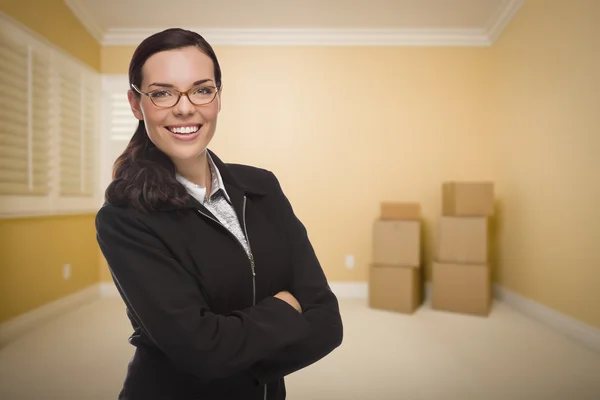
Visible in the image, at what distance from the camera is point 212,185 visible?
2.98 feet

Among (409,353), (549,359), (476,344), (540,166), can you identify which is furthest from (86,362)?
(540,166)

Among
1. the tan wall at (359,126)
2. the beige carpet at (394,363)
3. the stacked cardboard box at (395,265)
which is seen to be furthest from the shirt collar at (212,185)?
the tan wall at (359,126)

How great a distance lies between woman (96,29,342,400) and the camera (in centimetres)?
71

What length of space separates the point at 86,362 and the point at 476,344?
6.51ft

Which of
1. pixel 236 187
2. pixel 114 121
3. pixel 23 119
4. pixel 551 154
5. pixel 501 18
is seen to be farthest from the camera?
pixel 114 121

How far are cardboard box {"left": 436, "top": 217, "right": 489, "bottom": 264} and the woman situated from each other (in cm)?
255

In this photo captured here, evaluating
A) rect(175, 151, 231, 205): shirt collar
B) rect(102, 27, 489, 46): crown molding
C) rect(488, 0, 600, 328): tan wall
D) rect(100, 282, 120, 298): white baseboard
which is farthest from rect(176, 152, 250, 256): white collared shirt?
rect(100, 282, 120, 298): white baseboard

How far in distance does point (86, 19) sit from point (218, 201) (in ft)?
10.5

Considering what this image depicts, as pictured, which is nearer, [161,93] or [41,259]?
[161,93]

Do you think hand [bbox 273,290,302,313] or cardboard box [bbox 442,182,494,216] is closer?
hand [bbox 273,290,302,313]

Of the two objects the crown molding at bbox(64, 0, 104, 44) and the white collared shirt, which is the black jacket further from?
the crown molding at bbox(64, 0, 104, 44)

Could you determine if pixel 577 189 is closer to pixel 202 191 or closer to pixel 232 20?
pixel 202 191

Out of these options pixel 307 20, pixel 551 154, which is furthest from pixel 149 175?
pixel 307 20

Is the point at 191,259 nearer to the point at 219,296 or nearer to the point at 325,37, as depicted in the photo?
the point at 219,296
